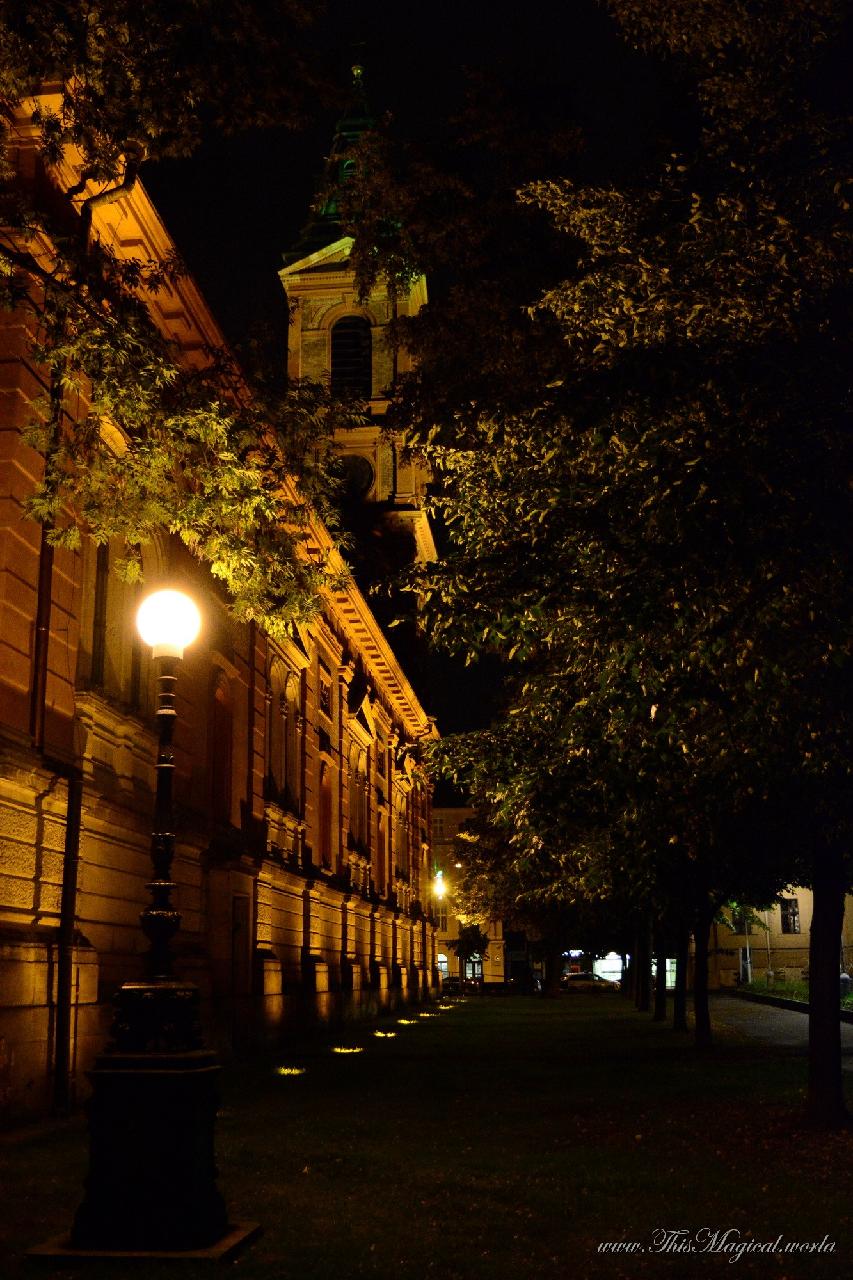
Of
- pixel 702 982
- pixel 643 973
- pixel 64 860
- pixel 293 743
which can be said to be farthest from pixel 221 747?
pixel 643 973

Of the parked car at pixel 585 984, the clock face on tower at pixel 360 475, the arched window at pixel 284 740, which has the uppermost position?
Result: the clock face on tower at pixel 360 475

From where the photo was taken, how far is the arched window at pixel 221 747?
890 inches

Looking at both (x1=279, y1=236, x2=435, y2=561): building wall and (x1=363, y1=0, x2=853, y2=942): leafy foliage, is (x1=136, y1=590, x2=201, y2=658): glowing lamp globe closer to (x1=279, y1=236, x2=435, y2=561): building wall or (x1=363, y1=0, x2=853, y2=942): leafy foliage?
(x1=363, y1=0, x2=853, y2=942): leafy foliage

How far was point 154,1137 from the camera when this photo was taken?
7539 mm

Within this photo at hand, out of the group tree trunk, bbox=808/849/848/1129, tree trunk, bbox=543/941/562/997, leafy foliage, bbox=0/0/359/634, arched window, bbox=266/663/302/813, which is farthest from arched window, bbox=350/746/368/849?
tree trunk, bbox=543/941/562/997

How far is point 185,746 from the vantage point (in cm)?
2000

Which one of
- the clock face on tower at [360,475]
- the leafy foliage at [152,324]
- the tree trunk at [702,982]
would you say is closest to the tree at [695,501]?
the leafy foliage at [152,324]

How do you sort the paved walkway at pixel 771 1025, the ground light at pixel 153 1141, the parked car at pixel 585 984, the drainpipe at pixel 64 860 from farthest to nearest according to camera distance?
1. the parked car at pixel 585 984
2. the paved walkway at pixel 771 1025
3. the drainpipe at pixel 64 860
4. the ground light at pixel 153 1141

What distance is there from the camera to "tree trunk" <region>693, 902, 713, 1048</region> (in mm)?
25969

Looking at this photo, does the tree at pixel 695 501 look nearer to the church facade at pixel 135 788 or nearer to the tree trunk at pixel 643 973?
the church facade at pixel 135 788

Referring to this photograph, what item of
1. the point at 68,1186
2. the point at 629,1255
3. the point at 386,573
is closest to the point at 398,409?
the point at 386,573

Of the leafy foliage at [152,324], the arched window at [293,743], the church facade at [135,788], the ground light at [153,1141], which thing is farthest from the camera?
the arched window at [293,743]

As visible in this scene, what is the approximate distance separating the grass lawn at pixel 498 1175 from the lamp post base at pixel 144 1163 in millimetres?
295

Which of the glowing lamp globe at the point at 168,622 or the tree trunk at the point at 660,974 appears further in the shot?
the tree trunk at the point at 660,974
